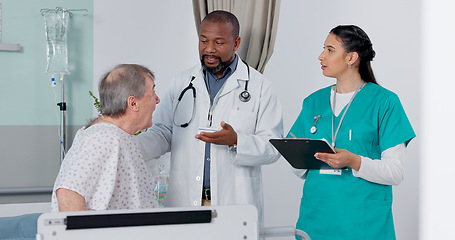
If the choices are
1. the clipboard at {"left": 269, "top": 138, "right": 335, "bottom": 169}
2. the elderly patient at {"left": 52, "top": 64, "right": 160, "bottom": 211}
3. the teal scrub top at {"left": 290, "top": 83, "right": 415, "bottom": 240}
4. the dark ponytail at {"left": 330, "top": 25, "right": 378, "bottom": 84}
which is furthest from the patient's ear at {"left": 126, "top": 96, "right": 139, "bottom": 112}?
the dark ponytail at {"left": 330, "top": 25, "right": 378, "bottom": 84}

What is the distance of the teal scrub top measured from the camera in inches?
73.6

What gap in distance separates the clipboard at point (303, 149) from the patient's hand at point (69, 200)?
72cm

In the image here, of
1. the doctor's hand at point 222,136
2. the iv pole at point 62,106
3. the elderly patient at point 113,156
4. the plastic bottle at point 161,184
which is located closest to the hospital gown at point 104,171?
the elderly patient at point 113,156

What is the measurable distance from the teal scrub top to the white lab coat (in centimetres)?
31

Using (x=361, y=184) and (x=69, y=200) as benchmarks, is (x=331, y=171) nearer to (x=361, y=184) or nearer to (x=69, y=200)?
(x=361, y=184)

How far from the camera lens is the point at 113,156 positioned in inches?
58.6

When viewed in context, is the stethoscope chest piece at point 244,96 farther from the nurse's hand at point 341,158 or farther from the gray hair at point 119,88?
the gray hair at point 119,88

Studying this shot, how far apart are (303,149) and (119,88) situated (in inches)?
26.3

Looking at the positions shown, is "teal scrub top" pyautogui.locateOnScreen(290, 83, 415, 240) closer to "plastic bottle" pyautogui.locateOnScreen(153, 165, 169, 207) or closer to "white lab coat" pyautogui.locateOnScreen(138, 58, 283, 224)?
"white lab coat" pyautogui.locateOnScreen(138, 58, 283, 224)

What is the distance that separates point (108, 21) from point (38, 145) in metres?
0.98

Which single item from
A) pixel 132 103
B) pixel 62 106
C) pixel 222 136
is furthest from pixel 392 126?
pixel 62 106

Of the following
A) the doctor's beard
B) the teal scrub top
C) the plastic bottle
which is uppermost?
the doctor's beard

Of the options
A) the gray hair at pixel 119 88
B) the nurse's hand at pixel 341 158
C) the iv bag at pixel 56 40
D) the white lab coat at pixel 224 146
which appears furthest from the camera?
the iv bag at pixel 56 40

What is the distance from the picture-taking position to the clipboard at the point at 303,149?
1.74 meters
